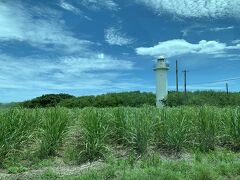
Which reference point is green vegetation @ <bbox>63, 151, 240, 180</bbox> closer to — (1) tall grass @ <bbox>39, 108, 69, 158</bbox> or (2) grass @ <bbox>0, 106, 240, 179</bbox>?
(2) grass @ <bbox>0, 106, 240, 179</bbox>

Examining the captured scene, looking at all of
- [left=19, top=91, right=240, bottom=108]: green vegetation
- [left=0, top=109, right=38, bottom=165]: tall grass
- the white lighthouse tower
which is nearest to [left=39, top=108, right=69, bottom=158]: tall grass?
[left=0, top=109, right=38, bottom=165]: tall grass

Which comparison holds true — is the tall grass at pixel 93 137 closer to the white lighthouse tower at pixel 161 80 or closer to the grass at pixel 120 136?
A: the grass at pixel 120 136

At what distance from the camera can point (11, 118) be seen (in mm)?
8922

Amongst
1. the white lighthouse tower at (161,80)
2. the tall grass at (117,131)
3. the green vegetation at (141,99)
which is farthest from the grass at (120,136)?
the green vegetation at (141,99)

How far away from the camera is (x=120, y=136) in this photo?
950 centimetres

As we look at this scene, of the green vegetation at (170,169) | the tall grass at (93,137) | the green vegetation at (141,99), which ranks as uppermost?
the green vegetation at (141,99)

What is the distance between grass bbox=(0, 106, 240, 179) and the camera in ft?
27.0

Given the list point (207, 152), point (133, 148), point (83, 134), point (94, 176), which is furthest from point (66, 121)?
point (207, 152)

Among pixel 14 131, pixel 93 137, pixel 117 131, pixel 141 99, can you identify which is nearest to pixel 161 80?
pixel 141 99

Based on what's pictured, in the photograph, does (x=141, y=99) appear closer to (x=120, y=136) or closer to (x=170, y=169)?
(x=120, y=136)

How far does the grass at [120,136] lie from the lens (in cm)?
824

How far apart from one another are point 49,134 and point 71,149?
61cm

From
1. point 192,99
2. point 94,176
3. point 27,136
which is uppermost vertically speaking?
point 192,99

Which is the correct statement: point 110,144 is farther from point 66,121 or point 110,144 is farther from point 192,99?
point 192,99
